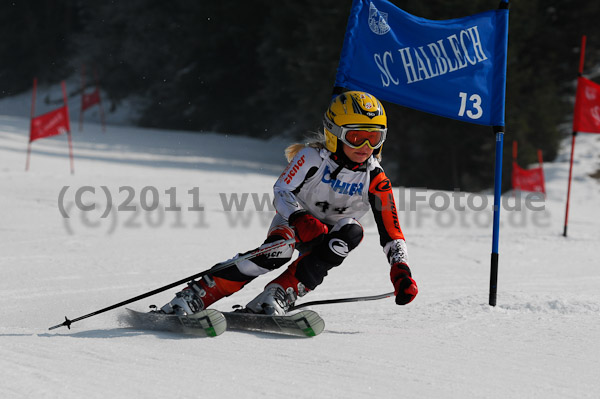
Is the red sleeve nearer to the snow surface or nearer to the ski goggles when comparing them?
the ski goggles

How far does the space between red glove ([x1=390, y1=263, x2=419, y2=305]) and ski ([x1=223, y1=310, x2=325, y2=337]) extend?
0.44m

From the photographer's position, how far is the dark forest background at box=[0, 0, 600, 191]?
18.8 meters

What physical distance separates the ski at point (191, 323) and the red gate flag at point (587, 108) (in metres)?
7.01

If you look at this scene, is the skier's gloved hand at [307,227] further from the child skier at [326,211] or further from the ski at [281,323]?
the ski at [281,323]

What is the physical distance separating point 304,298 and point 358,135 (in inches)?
68.0

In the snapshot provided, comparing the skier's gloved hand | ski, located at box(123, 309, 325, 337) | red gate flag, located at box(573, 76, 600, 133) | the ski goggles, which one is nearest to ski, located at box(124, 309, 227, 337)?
ski, located at box(123, 309, 325, 337)

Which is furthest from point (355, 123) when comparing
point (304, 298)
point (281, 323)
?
point (304, 298)

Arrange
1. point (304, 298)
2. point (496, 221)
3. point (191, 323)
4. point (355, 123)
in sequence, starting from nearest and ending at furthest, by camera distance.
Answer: point (191, 323), point (355, 123), point (496, 221), point (304, 298)

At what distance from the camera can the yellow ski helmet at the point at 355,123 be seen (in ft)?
13.6

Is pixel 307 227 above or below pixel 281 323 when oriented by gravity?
above

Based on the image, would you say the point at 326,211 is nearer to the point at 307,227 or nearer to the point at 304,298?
the point at 307,227

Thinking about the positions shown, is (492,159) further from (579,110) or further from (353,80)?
(353,80)

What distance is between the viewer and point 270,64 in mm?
26938

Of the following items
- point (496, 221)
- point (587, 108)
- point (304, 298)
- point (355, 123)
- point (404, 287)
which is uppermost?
point (587, 108)
